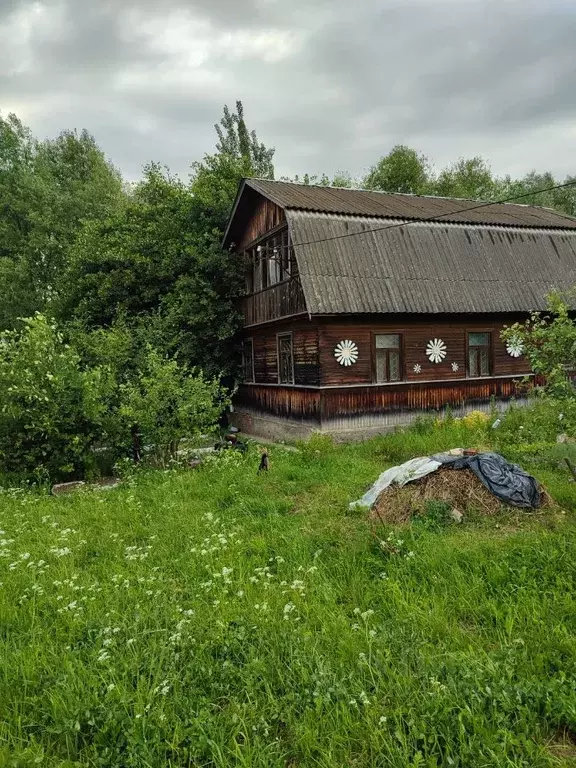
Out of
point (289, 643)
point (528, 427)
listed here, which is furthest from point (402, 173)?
point (289, 643)

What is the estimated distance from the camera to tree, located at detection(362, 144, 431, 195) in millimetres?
31969

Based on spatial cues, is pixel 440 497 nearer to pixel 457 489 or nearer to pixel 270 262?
pixel 457 489

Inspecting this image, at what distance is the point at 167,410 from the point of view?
10305mm

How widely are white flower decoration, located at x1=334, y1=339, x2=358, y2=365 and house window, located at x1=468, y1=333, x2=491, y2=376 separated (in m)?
4.29

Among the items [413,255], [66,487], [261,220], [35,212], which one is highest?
[35,212]

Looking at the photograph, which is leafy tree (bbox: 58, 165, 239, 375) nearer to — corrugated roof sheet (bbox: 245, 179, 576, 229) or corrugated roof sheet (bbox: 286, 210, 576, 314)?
corrugated roof sheet (bbox: 245, 179, 576, 229)

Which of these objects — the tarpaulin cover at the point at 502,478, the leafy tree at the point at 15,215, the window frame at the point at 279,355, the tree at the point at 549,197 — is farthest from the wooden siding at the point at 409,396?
the tree at the point at 549,197

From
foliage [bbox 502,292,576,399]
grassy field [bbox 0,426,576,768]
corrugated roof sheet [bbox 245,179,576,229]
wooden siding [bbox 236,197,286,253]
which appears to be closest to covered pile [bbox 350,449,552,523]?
grassy field [bbox 0,426,576,768]

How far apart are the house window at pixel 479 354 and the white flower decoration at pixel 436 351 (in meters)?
1.25

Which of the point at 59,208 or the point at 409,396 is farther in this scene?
the point at 59,208

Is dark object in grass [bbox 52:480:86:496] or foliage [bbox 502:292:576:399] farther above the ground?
foliage [bbox 502:292:576:399]

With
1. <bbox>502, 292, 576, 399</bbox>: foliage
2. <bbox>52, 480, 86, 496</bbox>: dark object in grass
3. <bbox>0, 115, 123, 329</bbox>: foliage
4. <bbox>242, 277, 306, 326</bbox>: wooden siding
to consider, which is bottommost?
<bbox>52, 480, 86, 496</bbox>: dark object in grass

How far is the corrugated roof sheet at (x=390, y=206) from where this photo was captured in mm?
14328

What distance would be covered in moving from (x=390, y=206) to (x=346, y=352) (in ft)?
20.9
